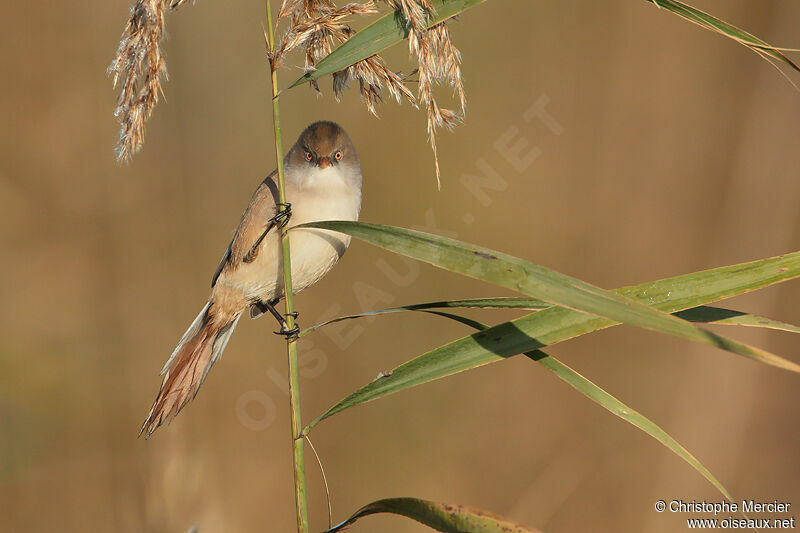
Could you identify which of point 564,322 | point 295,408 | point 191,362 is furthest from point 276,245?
point 564,322

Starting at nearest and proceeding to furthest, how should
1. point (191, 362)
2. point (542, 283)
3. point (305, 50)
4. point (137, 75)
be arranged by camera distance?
1. point (542, 283)
2. point (137, 75)
3. point (305, 50)
4. point (191, 362)

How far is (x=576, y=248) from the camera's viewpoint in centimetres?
377

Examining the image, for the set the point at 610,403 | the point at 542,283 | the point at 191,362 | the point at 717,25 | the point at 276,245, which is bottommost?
the point at 610,403

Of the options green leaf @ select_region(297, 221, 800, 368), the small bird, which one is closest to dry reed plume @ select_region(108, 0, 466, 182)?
green leaf @ select_region(297, 221, 800, 368)

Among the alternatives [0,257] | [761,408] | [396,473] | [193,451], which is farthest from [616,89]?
[0,257]

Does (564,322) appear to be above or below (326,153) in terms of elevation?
below

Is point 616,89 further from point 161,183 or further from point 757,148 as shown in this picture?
point 161,183

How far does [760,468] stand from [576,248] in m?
1.50

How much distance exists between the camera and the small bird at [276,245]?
221 cm

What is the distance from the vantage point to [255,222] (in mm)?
2316

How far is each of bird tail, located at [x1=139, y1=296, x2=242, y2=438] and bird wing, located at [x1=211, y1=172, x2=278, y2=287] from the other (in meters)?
0.22

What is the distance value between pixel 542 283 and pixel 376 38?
58 centimetres

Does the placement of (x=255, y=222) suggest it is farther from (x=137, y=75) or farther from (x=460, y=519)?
(x=460, y=519)

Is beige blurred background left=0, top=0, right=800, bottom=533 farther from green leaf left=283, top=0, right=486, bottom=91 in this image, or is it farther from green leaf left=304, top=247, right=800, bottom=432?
green leaf left=283, top=0, right=486, bottom=91
